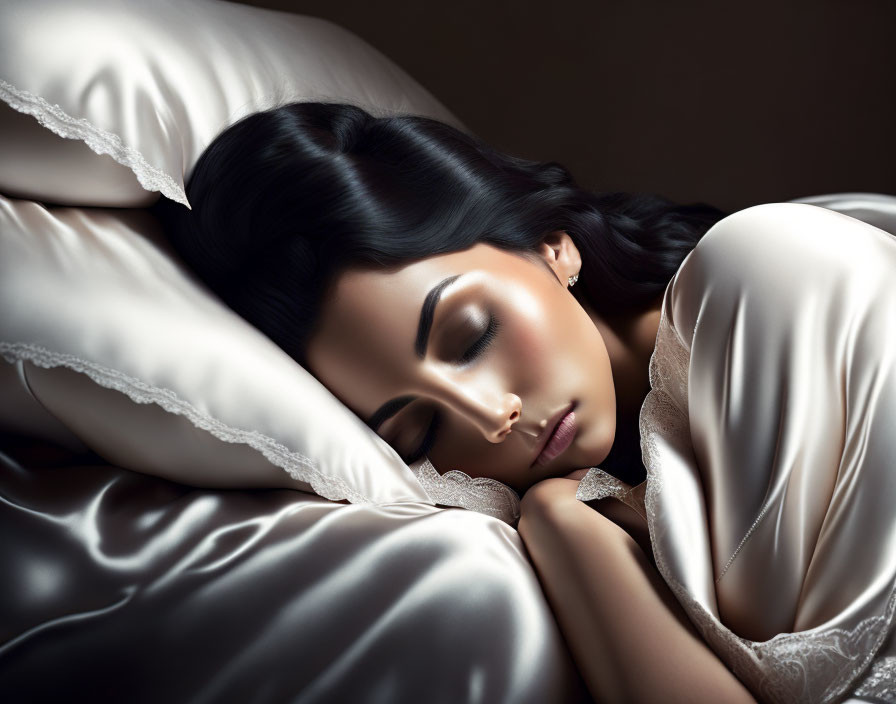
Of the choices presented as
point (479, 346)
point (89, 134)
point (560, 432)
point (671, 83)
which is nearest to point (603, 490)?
point (560, 432)

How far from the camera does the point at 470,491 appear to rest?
1.07 meters

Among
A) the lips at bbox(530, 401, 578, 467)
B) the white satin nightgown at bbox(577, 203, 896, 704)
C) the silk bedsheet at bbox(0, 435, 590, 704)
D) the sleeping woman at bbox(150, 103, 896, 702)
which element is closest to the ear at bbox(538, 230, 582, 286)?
the sleeping woman at bbox(150, 103, 896, 702)

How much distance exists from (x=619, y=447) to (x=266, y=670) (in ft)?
1.98

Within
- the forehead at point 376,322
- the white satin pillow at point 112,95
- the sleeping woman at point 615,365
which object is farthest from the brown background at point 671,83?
the forehead at point 376,322

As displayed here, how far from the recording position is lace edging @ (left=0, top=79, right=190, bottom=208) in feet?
2.95

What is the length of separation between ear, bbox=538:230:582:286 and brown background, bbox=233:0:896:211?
106 cm

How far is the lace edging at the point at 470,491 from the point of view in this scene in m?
1.05

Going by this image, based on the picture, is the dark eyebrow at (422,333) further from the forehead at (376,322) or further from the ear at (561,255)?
the ear at (561,255)

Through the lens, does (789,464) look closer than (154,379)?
Yes

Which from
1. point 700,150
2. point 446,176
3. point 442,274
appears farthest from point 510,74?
point 442,274

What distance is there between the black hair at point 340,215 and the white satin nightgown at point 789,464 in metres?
0.35

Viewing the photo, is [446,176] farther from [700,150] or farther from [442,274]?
[700,150]

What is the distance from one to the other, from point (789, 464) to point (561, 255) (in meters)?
0.54

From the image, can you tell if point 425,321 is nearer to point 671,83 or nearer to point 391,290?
point 391,290
